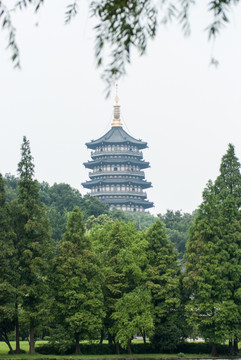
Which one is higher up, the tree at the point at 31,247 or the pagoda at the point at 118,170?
the pagoda at the point at 118,170

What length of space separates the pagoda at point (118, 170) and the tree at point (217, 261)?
64928mm

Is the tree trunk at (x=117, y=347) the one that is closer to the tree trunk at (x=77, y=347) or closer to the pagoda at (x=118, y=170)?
the tree trunk at (x=77, y=347)

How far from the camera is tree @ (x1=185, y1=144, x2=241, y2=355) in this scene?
37.3m

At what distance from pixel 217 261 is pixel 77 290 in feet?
27.0

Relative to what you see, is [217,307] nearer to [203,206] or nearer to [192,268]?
[192,268]

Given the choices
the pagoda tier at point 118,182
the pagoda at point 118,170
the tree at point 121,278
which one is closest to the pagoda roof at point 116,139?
the pagoda at point 118,170

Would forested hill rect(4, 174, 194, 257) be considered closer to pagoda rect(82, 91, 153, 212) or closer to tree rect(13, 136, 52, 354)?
pagoda rect(82, 91, 153, 212)

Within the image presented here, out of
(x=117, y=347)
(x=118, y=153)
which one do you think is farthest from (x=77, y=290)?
(x=118, y=153)

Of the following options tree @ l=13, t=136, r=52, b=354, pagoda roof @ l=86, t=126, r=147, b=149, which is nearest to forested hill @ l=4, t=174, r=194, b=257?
pagoda roof @ l=86, t=126, r=147, b=149

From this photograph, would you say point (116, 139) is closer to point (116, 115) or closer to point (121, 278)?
point (116, 115)

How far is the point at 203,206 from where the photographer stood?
40219 mm

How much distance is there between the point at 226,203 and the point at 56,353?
13.2m

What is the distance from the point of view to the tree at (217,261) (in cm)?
3731

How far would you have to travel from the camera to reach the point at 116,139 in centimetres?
10912
